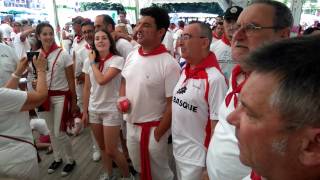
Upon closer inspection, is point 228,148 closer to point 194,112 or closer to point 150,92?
point 194,112

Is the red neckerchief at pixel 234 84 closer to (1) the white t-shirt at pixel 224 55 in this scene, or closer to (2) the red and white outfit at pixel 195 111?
(2) the red and white outfit at pixel 195 111

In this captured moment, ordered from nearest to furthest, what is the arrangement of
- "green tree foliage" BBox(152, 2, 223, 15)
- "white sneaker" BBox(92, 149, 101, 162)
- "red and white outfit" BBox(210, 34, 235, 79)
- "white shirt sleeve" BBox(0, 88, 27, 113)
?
1. "white shirt sleeve" BBox(0, 88, 27, 113)
2. "red and white outfit" BBox(210, 34, 235, 79)
3. "white sneaker" BBox(92, 149, 101, 162)
4. "green tree foliage" BBox(152, 2, 223, 15)

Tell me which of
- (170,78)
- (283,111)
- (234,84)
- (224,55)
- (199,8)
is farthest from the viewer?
(199,8)

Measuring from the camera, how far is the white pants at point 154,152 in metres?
2.44

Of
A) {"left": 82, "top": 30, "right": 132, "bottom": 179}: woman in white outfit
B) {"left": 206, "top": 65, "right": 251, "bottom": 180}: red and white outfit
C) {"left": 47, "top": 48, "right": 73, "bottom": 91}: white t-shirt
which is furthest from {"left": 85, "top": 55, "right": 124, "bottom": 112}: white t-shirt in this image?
{"left": 206, "top": 65, "right": 251, "bottom": 180}: red and white outfit

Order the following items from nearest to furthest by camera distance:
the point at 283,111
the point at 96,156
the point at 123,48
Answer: the point at 283,111 < the point at 123,48 < the point at 96,156

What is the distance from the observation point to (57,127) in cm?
328

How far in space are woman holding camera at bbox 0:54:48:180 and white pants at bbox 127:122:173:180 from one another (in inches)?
30.2

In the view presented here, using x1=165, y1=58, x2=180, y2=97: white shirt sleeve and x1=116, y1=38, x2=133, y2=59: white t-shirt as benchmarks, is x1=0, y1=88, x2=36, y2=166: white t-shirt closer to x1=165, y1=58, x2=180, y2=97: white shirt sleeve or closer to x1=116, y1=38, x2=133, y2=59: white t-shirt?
x1=165, y1=58, x2=180, y2=97: white shirt sleeve

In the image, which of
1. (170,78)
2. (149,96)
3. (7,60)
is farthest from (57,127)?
(170,78)

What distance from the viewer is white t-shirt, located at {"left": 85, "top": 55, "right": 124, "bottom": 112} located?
289cm

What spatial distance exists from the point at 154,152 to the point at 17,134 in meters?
1.03

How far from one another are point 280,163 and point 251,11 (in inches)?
34.8

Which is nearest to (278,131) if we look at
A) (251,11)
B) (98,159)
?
(251,11)
